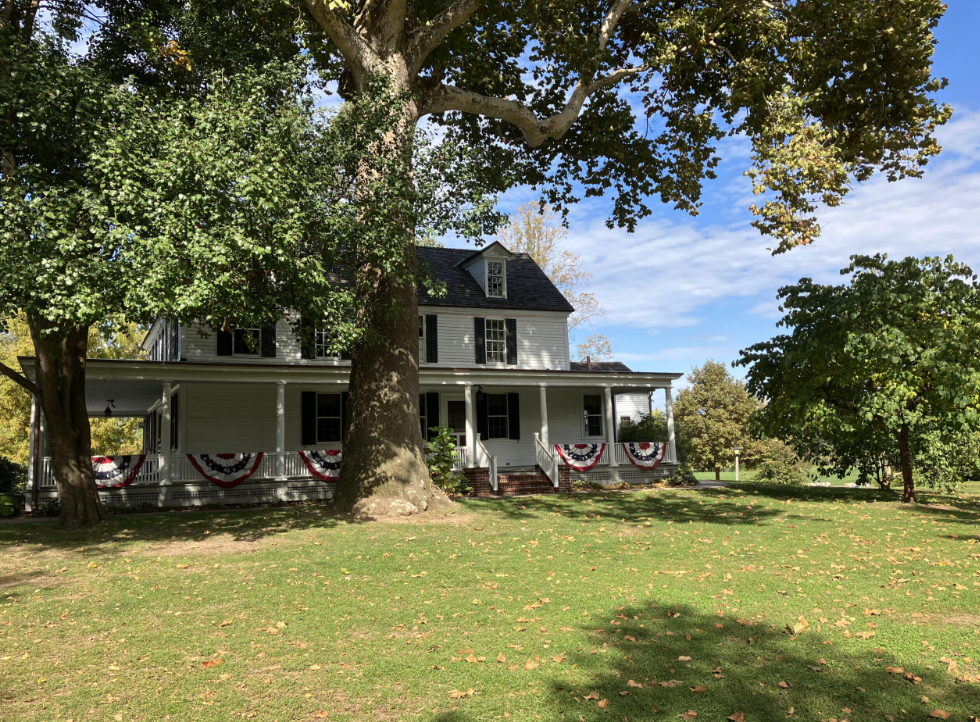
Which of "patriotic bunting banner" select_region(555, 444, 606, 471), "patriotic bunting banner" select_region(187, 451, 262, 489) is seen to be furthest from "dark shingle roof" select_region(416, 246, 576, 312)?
"patriotic bunting banner" select_region(187, 451, 262, 489)

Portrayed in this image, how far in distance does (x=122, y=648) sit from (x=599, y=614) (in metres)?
4.09

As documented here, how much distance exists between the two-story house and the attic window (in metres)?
0.04

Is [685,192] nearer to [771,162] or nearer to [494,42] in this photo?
[771,162]

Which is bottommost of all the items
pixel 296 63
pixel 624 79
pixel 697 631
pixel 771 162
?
pixel 697 631

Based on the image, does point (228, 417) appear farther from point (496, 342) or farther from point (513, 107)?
point (513, 107)

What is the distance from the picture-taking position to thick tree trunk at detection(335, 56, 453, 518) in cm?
1345

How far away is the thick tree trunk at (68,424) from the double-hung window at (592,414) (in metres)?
16.1

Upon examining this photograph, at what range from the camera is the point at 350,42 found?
1363 centimetres

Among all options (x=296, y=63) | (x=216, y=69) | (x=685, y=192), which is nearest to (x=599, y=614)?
(x=296, y=63)

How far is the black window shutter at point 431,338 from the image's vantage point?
2330 centimetres

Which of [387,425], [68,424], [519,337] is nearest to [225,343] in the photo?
[68,424]

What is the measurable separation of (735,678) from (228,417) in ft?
59.7

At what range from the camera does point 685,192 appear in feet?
60.8

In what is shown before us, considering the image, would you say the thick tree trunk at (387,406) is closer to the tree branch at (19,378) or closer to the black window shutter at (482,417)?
the tree branch at (19,378)
